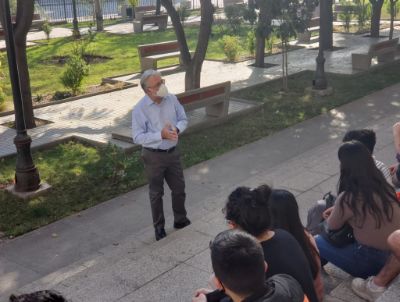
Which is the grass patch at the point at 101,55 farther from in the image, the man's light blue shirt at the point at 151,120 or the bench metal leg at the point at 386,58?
the man's light blue shirt at the point at 151,120

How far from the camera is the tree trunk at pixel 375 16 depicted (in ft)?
65.7

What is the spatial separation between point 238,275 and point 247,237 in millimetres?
190

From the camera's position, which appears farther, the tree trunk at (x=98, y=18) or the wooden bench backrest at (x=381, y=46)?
the tree trunk at (x=98, y=18)

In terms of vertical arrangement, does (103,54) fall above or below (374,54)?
below

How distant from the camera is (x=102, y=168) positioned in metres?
8.89

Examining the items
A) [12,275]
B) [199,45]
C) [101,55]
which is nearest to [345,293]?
[12,275]

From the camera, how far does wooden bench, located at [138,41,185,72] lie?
16.6m

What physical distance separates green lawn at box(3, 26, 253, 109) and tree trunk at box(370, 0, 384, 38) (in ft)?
14.4

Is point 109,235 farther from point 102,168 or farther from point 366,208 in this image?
point 366,208

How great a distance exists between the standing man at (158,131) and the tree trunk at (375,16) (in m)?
15.6

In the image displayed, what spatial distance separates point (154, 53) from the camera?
17.2m

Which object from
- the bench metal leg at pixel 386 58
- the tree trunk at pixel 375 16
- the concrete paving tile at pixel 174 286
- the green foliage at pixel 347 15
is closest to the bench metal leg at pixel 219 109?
the concrete paving tile at pixel 174 286

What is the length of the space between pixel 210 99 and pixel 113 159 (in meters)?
2.89

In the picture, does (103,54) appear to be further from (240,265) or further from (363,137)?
(240,265)
